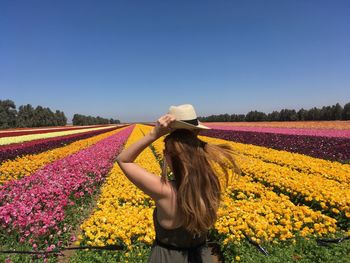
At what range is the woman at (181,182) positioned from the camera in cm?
187

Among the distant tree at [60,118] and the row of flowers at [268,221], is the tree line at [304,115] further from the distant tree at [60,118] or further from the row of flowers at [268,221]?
the row of flowers at [268,221]

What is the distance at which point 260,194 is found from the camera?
23.4ft

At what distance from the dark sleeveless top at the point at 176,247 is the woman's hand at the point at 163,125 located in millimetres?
571

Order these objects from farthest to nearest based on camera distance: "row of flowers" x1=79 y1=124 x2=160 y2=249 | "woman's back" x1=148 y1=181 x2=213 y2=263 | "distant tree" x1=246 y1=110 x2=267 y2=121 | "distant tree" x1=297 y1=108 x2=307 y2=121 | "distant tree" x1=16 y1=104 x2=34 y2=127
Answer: "distant tree" x1=246 y1=110 x2=267 y2=121, "distant tree" x1=297 y1=108 x2=307 y2=121, "distant tree" x1=16 y1=104 x2=34 y2=127, "row of flowers" x1=79 y1=124 x2=160 y2=249, "woman's back" x1=148 y1=181 x2=213 y2=263

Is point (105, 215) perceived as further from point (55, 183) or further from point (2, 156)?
point (2, 156)

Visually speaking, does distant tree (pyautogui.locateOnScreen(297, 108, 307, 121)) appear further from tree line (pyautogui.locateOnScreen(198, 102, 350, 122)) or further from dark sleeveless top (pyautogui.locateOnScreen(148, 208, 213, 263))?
dark sleeveless top (pyautogui.locateOnScreen(148, 208, 213, 263))

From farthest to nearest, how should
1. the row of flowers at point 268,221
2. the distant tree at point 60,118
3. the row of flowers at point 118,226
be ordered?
the distant tree at point 60,118 → the row of flowers at point 268,221 → the row of flowers at point 118,226

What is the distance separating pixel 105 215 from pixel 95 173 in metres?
4.42

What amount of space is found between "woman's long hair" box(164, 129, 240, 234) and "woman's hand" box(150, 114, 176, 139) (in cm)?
7

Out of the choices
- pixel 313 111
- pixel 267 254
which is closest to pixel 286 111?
pixel 313 111

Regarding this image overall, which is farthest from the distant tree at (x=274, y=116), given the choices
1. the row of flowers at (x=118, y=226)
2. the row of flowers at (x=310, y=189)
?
the row of flowers at (x=118, y=226)

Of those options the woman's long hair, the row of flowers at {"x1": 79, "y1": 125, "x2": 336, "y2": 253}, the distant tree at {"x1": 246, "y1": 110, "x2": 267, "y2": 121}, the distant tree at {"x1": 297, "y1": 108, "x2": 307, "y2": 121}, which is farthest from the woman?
the distant tree at {"x1": 246, "y1": 110, "x2": 267, "y2": 121}

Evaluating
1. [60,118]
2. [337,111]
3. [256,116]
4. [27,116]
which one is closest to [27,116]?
[27,116]

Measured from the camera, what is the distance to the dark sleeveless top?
2.08 meters
